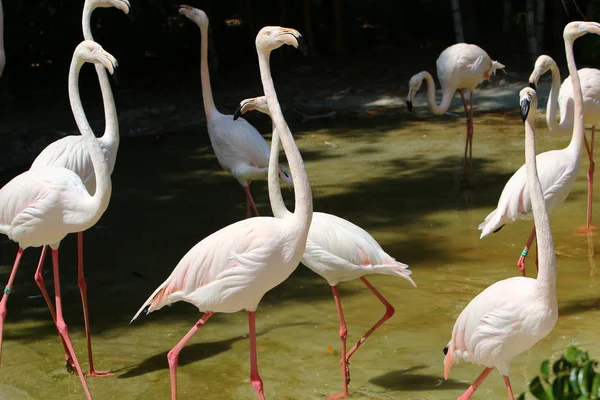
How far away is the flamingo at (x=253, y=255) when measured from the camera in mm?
A: 3543

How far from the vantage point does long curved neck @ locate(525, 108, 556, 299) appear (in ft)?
11.0

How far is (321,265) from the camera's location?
416cm

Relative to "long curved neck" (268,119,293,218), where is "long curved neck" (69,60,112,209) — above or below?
above

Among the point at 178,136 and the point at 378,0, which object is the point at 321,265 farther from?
the point at 378,0

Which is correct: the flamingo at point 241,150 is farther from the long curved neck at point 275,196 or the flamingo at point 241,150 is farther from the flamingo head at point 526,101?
the flamingo head at point 526,101

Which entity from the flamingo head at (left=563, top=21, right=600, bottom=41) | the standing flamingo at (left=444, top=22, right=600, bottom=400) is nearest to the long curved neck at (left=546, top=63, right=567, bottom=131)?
the flamingo head at (left=563, top=21, right=600, bottom=41)

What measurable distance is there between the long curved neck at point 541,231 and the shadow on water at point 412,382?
3.14 ft

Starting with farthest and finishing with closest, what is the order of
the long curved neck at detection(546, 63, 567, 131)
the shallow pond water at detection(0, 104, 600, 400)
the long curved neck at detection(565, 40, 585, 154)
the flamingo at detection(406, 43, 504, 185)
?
the flamingo at detection(406, 43, 504, 185), the long curved neck at detection(546, 63, 567, 131), the long curved neck at detection(565, 40, 585, 154), the shallow pond water at detection(0, 104, 600, 400)

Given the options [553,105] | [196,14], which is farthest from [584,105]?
[196,14]

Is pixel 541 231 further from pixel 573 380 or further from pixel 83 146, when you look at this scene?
pixel 83 146

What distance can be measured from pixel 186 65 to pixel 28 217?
879 cm

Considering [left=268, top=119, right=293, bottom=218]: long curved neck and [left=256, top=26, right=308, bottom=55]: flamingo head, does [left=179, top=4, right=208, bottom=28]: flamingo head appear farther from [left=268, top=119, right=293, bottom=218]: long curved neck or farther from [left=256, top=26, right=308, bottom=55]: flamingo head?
[left=256, top=26, right=308, bottom=55]: flamingo head

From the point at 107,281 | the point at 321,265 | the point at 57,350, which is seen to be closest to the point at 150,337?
the point at 57,350

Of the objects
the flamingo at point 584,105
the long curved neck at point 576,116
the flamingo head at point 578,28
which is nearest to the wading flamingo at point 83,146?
the long curved neck at point 576,116
